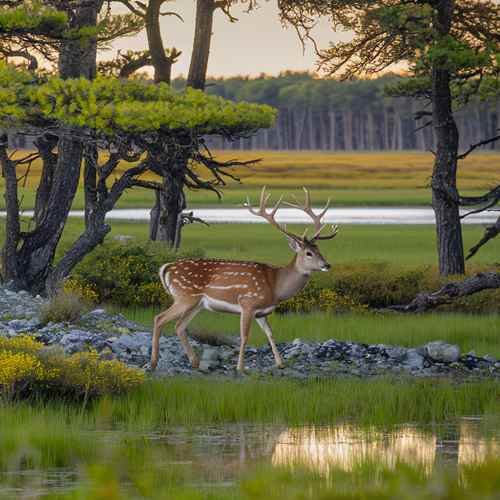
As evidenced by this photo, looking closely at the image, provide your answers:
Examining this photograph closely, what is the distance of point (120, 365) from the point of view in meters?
14.1

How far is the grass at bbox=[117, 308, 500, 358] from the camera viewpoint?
1945 cm

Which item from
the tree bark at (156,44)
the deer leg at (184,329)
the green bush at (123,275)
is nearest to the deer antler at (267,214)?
the deer leg at (184,329)

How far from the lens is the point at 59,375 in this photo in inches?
532

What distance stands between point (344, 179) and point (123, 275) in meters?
101

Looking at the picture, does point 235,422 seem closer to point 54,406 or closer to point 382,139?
point 54,406

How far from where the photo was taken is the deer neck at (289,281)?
15914 millimetres

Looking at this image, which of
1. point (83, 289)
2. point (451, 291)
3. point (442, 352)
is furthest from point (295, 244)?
point (83, 289)

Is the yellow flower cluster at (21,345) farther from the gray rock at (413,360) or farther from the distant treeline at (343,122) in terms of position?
the distant treeline at (343,122)

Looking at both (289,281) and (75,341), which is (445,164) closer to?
(289,281)

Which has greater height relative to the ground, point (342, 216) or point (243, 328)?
point (243, 328)

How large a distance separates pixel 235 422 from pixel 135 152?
8934mm

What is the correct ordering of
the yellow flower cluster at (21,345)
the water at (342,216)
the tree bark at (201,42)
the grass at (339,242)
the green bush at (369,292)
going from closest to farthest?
the yellow flower cluster at (21,345) → the green bush at (369,292) → the tree bark at (201,42) → the grass at (339,242) → the water at (342,216)

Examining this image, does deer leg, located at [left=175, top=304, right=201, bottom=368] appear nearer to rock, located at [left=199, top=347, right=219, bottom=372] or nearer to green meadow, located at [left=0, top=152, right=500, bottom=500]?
rock, located at [left=199, top=347, right=219, bottom=372]

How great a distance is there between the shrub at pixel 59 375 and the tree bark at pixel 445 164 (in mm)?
13484
